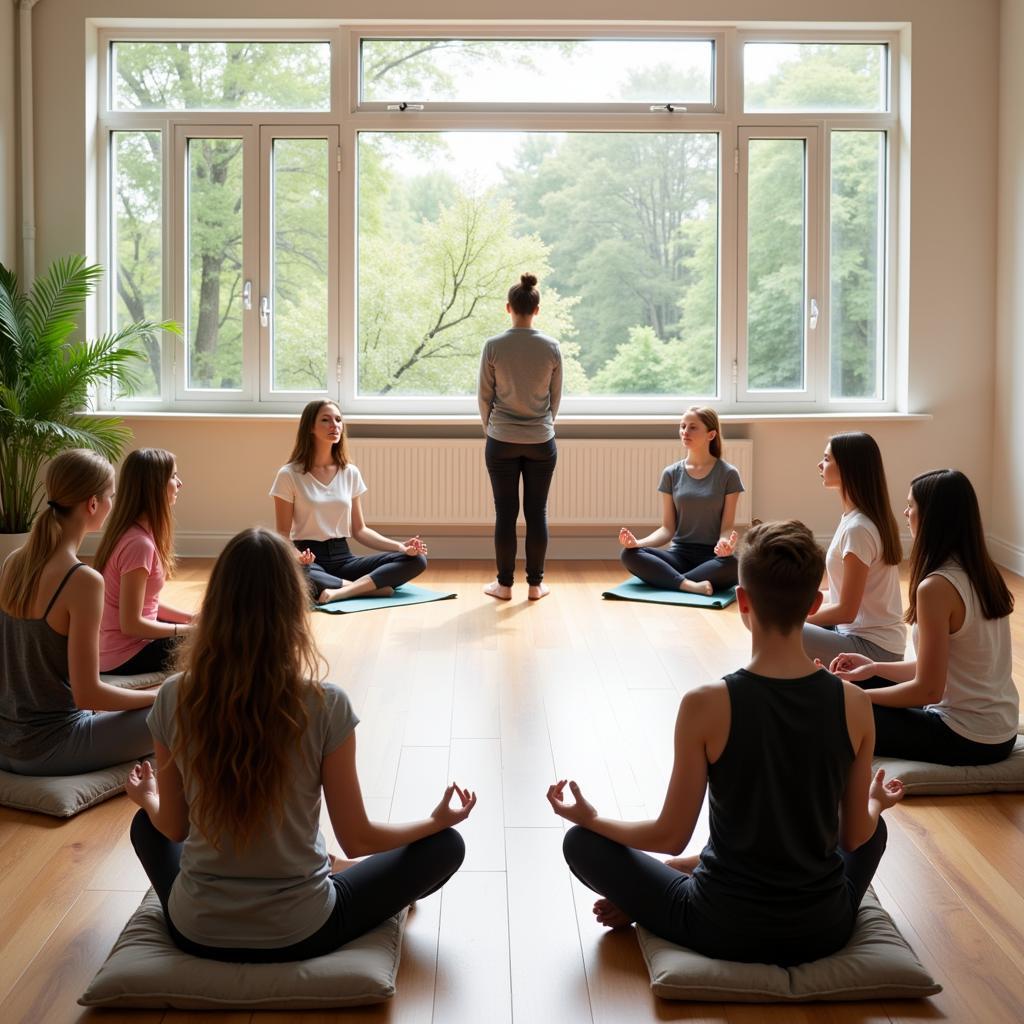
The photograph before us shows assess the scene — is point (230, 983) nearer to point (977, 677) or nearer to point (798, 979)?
point (798, 979)

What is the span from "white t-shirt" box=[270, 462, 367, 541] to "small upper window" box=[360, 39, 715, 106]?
248 centimetres

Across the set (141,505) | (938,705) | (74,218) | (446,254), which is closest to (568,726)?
(938,705)

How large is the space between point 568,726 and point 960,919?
1552 millimetres

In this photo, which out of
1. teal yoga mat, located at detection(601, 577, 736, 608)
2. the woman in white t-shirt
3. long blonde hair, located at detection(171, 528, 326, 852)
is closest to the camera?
long blonde hair, located at detection(171, 528, 326, 852)

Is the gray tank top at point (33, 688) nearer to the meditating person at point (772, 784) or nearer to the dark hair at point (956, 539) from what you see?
the meditating person at point (772, 784)

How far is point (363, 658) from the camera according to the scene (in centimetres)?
488

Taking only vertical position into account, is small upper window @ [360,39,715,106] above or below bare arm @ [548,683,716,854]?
above

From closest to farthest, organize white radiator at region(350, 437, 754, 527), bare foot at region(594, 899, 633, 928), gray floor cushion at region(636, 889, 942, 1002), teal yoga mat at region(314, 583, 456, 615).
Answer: gray floor cushion at region(636, 889, 942, 1002) → bare foot at region(594, 899, 633, 928) → teal yoga mat at region(314, 583, 456, 615) → white radiator at region(350, 437, 754, 527)

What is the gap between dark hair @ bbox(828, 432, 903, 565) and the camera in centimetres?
391

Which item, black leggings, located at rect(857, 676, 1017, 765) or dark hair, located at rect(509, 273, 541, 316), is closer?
black leggings, located at rect(857, 676, 1017, 765)

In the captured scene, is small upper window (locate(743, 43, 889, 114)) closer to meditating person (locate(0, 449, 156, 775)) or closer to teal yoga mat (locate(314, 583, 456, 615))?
teal yoga mat (locate(314, 583, 456, 615))

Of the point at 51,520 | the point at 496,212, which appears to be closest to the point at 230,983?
the point at 51,520

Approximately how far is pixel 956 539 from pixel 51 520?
2.18 m

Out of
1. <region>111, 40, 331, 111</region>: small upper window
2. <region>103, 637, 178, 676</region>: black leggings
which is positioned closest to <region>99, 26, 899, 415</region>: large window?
<region>111, 40, 331, 111</region>: small upper window
